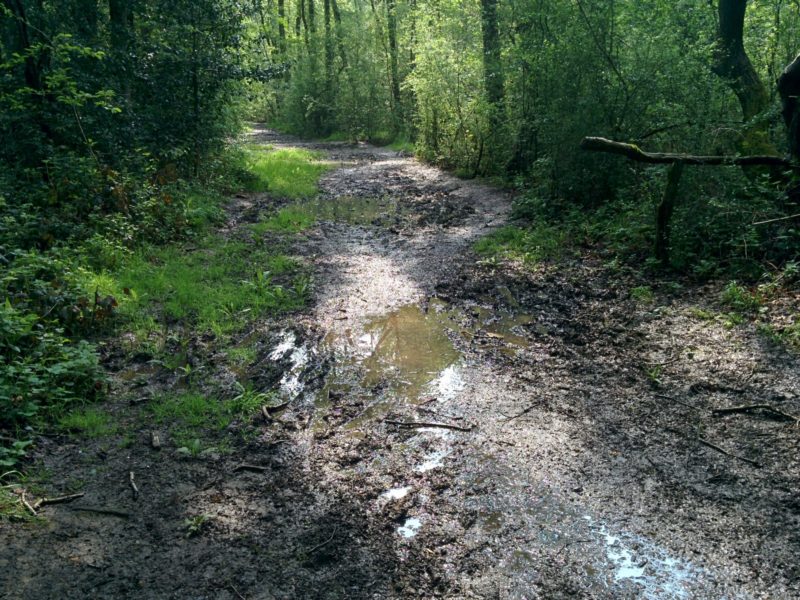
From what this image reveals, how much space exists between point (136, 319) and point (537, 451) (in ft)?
16.2

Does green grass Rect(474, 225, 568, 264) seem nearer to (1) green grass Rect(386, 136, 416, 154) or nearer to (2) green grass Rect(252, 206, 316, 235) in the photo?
(2) green grass Rect(252, 206, 316, 235)

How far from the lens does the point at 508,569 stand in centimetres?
345

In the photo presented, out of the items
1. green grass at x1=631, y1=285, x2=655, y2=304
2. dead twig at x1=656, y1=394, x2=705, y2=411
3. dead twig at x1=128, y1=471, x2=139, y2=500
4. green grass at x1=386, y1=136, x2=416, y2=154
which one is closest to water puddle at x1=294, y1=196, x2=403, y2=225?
green grass at x1=631, y1=285, x2=655, y2=304

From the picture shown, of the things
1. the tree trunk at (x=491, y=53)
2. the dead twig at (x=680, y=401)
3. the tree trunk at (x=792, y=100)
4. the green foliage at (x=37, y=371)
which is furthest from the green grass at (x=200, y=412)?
the tree trunk at (x=491, y=53)

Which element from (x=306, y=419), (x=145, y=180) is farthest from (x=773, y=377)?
(x=145, y=180)

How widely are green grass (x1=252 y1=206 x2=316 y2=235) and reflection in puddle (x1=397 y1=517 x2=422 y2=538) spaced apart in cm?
832

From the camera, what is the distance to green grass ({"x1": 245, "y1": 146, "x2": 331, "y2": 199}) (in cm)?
1595

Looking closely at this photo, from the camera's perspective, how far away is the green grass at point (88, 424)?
4.87 metres

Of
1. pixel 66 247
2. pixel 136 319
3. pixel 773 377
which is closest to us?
pixel 773 377

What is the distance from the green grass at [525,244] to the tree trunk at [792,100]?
11.1 ft

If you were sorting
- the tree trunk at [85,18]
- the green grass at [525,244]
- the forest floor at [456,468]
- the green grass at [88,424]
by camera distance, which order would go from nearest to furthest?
the forest floor at [456,468]
the green grass at [88,424]
the green grass at [525,244]
the tree trunk at [85,18]

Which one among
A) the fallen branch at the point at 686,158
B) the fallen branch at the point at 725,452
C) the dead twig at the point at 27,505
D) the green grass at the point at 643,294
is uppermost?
the fallen branch at the point at 686,158

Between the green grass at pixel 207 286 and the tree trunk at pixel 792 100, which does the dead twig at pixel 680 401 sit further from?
the green grass at pixel 207 286

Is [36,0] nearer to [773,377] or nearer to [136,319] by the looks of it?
[136,319]
